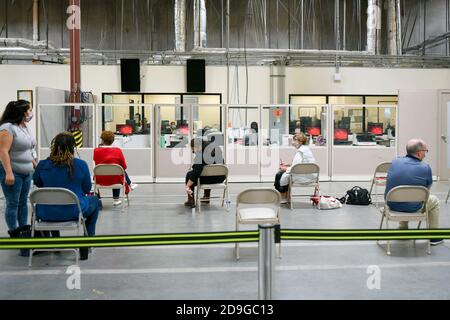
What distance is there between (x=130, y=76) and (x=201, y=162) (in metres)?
7.43

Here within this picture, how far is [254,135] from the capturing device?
1179 centimetres

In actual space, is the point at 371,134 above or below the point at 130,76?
below

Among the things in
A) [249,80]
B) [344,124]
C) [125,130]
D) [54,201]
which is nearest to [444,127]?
[344,124]

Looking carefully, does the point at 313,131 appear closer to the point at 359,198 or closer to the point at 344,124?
the point at 344,124

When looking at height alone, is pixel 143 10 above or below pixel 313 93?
above

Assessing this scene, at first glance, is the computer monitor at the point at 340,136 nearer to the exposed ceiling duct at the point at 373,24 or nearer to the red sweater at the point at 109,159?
the exposed ceiling duct at the point at 373,24

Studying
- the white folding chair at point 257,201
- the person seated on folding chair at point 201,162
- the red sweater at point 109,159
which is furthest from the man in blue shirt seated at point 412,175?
the red sweater at point 109,159

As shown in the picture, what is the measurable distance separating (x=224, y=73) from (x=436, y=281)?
11083 mm

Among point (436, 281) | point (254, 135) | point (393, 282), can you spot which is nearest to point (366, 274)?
point (393, 282)

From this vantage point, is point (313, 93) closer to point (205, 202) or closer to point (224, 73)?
point (224, 73)

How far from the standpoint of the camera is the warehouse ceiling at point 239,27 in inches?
596

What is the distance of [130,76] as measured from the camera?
14.1 m

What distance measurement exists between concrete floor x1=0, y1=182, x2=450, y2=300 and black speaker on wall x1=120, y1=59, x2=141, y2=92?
8279 mm
